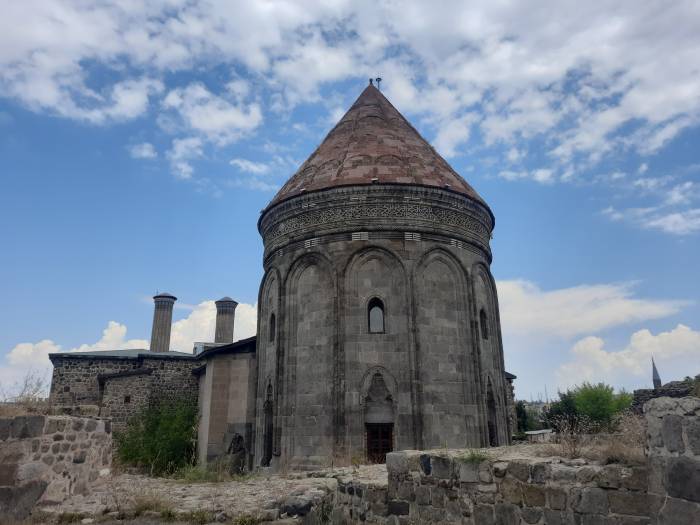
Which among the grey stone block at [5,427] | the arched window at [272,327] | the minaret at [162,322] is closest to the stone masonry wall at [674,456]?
the grey stone block at [5,427]

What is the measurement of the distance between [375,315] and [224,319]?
16.8m

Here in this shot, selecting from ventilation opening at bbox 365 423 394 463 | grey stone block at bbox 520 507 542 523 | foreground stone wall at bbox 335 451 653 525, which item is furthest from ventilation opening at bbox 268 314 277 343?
grey stone block at bbox 520 507 542 523

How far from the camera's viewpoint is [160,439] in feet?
60.8

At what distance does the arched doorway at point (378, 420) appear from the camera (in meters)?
13.5

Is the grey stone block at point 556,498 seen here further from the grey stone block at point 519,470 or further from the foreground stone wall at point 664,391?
the foreground stone wall at point 664,391

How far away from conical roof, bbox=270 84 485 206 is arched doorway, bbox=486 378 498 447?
6083 mm

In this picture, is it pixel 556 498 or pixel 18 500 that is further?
pixel 18 500

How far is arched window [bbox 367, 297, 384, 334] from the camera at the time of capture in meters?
14.5

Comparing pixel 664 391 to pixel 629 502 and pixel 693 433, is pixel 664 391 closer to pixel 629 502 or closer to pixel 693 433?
pixel 629 502

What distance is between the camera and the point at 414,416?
13.6 meters

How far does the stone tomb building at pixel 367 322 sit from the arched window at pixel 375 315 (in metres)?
0.04

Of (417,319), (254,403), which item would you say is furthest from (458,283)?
(254,403)

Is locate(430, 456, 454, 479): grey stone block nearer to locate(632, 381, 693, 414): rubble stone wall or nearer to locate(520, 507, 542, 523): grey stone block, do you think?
locate(520, 507, 542, 523): grey stone block

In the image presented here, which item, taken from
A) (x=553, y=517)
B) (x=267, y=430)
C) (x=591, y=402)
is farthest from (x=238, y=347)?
(x=591, y=402)
